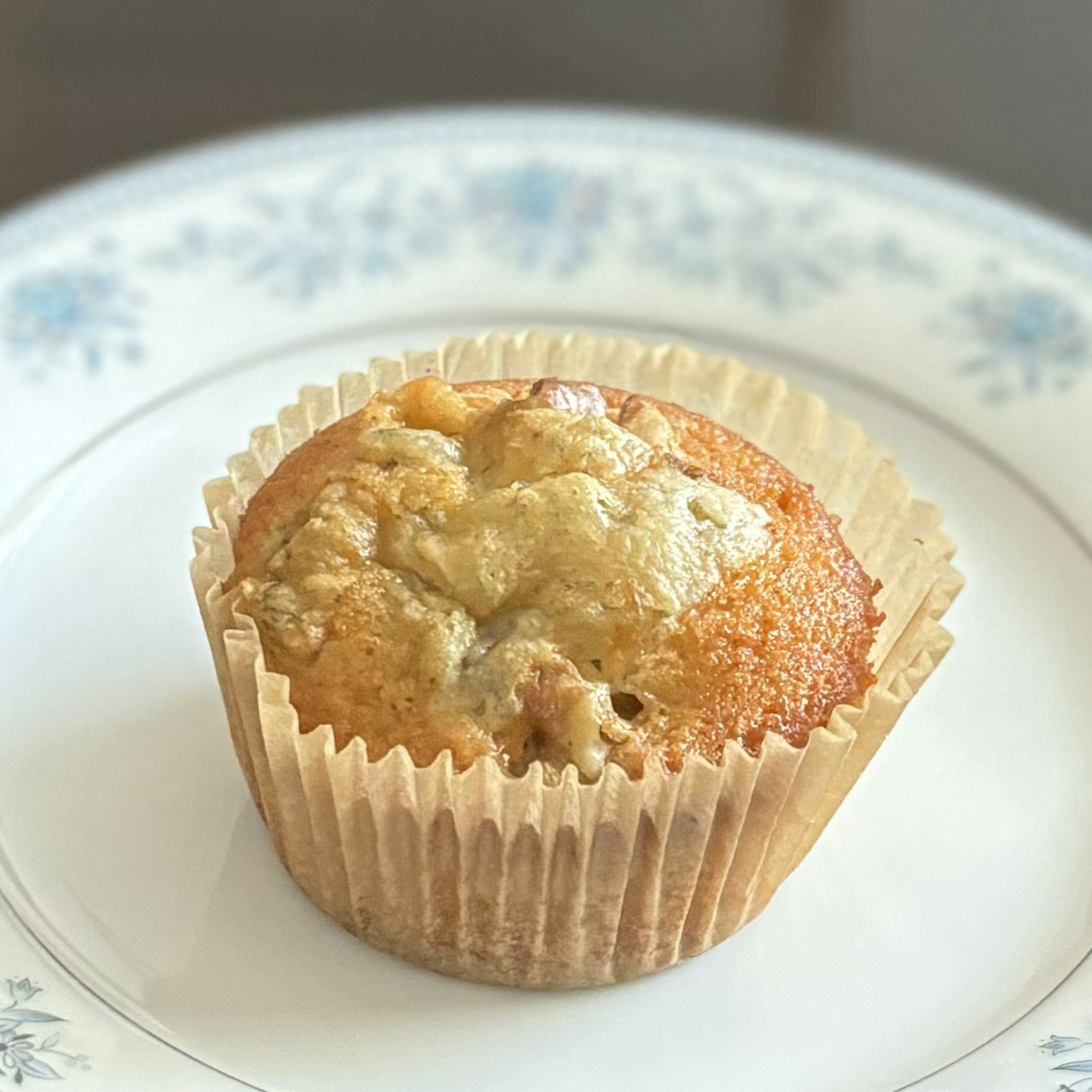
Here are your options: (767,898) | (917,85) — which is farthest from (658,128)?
(767,898)

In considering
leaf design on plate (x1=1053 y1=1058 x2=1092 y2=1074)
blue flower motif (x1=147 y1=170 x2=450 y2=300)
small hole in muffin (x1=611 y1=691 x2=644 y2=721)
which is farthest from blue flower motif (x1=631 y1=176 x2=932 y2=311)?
leaf design on plate (x1=1053 y1=1058 x2=1092 y2=1074)

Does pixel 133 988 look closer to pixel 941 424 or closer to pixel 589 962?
pixel 589 962

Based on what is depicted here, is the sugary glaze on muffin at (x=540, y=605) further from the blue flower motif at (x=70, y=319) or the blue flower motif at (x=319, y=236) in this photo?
the blue flower motif at (x=319, y=236)

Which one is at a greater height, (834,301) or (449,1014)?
(834,301)

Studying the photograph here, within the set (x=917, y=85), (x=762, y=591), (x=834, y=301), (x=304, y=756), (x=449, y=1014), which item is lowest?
(x=449, y=1014)

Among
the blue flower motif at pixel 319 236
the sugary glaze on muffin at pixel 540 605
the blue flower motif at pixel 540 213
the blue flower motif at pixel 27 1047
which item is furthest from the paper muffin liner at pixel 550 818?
the blue flower motif at pixel 540 213

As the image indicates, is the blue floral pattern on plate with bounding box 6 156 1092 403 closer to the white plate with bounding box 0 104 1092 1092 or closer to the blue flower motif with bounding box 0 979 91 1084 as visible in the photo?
the white plate with bounding box 0 104 1092 1092

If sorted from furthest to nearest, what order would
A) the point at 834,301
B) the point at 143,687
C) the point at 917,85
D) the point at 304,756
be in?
1. the point at 917,85
2. the point at 834,301
3. the point at 143,687
4. the point at 304,756
